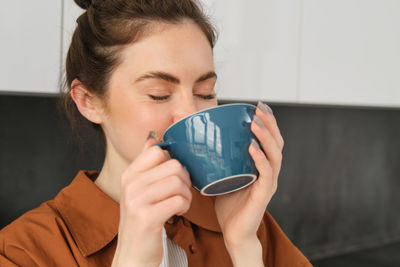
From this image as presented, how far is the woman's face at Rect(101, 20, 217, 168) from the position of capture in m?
0.76

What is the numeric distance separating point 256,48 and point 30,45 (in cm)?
77

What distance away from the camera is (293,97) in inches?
62.4

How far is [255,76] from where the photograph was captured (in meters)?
1.48

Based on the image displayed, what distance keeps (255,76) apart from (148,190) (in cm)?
99

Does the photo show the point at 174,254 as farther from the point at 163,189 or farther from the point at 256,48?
the point at 256,48

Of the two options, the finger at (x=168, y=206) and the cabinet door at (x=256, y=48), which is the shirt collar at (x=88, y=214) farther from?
the cabinet door at (x=256, y=48)

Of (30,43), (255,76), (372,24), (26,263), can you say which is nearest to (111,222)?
(26,263)

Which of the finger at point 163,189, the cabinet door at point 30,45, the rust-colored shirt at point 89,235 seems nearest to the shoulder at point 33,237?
the rust-colored shirt at point 89,235

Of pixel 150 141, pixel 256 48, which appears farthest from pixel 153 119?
pixel 256 48

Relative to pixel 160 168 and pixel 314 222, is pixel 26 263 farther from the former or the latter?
pixel 314 222

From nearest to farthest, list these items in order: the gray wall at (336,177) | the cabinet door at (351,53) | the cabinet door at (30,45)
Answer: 1. the cabinet door at (30,45)
2. the cabinet door at (351,53)
3. the gray wall at (336,177)

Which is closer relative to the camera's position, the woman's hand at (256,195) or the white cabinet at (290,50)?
the woman's hand at (256,195)

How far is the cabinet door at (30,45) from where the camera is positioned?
1.03m

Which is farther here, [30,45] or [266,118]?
[30,45]
